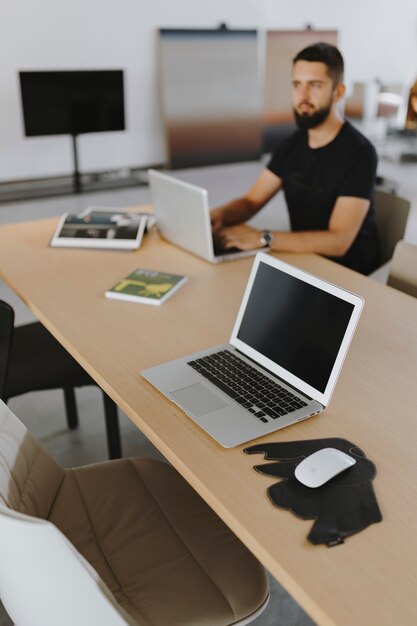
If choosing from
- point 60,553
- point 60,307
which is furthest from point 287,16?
point 60,553

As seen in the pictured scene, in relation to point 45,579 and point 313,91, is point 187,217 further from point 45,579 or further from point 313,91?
point 45,579

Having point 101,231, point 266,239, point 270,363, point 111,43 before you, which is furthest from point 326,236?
point 111,43

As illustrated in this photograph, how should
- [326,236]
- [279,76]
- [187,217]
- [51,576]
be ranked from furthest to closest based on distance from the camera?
1. [279,76]
2. [326,236]
3. [187,217]
4. [51,576]

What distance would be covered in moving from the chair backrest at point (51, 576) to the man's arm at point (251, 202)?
1.85m

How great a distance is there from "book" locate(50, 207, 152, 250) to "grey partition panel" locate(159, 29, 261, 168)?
12.9 ft

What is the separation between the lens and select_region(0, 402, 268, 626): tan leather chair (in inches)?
36.2

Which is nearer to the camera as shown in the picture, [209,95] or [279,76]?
[209,95]

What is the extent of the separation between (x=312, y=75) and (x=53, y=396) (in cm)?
166

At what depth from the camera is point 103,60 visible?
19.0 ft

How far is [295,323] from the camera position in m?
1.40

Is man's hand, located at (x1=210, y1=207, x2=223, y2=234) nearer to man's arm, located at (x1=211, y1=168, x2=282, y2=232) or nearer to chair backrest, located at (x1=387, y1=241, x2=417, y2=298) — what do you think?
man's arm, located at (x1=211, y1=168, x2=282, y2=232)

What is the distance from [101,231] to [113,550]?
1306 mm

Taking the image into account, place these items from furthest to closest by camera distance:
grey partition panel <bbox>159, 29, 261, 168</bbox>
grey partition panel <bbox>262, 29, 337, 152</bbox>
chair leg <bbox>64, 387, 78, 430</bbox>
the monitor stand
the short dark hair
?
grey partition panel <bbox>262, 29, 337, 152</bbox> → grey partition panel <bbox>159, 29, 261, 168</bbox> → the monitor stand → chair leg <bbox>64, 387, 78, 430</bbox> → the short dark hair

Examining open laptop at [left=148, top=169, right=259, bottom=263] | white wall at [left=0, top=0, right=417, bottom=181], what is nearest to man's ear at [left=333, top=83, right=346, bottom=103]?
open laptop at [left=148, top=169, right=259, bottom=263]
